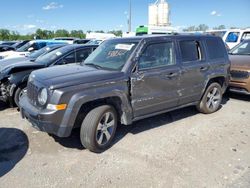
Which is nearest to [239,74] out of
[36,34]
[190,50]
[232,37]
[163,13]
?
[190,50]

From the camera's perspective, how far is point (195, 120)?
555 cm

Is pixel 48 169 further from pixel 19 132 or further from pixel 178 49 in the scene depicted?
pixel 178 49

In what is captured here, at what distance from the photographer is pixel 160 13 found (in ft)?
110

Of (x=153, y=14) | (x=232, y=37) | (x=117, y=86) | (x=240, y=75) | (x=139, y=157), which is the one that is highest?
(x=153, y=14)

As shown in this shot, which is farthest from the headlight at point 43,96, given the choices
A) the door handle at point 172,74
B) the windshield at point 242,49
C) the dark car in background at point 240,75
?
the windshield at point 242,49

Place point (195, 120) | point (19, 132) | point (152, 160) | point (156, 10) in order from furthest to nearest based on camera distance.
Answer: point (156, 10)
point (195, 120)
point (19, 132)
point (152, 160)

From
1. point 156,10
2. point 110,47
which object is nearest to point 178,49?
point 110,47

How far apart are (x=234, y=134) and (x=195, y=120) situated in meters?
0.91

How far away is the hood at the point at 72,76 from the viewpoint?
3.66 m

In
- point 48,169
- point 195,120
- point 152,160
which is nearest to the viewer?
point 48,169

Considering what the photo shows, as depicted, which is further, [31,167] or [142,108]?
[142,108]

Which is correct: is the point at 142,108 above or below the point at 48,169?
above

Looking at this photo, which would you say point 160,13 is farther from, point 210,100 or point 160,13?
point 210,100

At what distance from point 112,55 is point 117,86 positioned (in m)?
0.88
